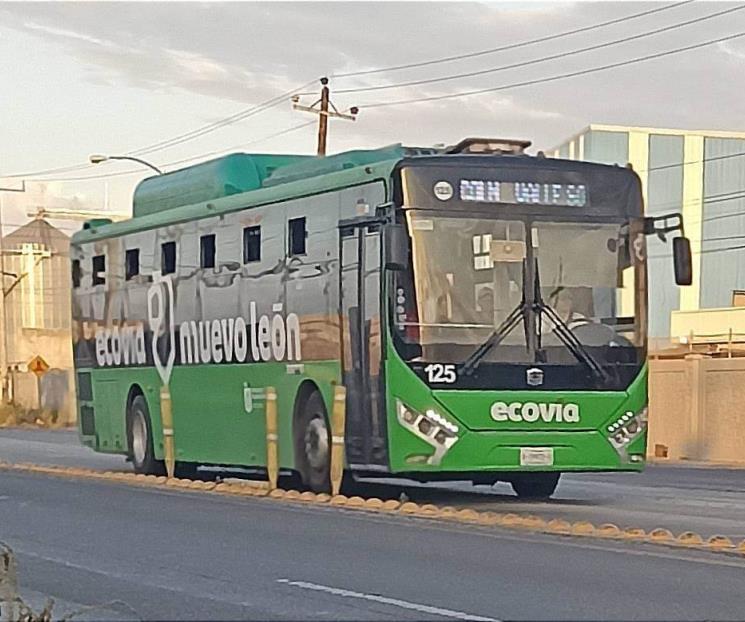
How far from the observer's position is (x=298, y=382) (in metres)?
18.5

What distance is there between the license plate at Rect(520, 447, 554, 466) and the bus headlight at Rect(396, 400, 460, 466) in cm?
73

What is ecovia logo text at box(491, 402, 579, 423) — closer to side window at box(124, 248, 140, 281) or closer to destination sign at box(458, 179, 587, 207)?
destination sign at box(458, 179, 587, 207)

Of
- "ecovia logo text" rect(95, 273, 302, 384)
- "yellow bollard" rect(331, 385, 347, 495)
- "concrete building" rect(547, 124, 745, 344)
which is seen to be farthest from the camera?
"concrete building" rect(547, 124, 745, 344)

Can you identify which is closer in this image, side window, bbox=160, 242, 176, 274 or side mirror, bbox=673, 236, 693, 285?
side mirror, bbox=673, 236, 693, 285

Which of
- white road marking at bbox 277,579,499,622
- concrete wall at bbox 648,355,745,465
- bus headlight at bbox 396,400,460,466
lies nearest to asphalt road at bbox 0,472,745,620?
white road marking at bbox 277,579,499,622

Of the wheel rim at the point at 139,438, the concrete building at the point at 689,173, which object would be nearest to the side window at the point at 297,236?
the wheel rim at the point at 139,438

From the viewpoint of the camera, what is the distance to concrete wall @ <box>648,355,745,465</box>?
33219 mm

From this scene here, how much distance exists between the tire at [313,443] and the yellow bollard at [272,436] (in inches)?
13.8

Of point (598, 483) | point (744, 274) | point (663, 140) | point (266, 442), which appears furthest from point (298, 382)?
point (744, 274)

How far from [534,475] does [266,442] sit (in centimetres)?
307

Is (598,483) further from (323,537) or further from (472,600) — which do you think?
(472,600)

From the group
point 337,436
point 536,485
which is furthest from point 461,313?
point 536,485

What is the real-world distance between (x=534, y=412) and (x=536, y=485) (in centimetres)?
248

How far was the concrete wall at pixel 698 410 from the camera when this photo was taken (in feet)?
109
